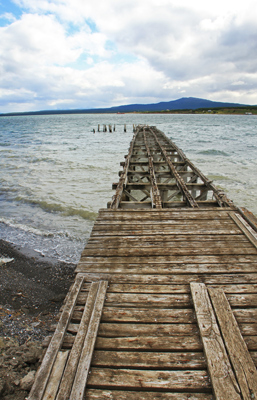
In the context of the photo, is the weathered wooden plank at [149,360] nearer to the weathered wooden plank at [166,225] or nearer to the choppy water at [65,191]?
the weathered wooden plank at [166,225]

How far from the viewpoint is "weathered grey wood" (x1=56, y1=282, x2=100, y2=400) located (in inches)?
77.8

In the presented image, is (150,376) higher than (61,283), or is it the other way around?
(150,376)

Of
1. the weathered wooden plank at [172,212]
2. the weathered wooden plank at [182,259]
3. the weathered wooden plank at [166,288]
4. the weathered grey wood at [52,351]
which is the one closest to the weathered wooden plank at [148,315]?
the weathered wooden plank at [166,288]

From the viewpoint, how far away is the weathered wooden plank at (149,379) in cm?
198

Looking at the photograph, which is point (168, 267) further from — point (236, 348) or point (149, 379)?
point (149, 379)

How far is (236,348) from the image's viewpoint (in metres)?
2.25

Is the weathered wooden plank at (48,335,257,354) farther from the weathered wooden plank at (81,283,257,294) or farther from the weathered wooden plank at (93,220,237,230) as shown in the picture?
the weathered wooden plank at (93,220,237,230)

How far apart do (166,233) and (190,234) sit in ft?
1.54

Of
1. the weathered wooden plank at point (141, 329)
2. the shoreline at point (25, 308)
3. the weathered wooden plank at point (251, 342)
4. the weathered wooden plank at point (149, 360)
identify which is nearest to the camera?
the weathered wooden plank at point (149, 360)

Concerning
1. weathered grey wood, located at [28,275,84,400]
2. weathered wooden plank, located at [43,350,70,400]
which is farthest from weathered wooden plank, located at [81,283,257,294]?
weathered wooden plank, located at [43,350,70,400]

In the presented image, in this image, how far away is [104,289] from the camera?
3.05 m

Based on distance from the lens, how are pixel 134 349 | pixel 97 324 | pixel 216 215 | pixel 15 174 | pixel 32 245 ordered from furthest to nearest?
pixel 15 174, pixel 32 245, pixel 216 215, pixel 97 324, pixel 134 349

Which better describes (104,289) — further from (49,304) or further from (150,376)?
(49,304)

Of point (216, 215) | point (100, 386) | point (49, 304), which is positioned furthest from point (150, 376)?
point (216, 215)
